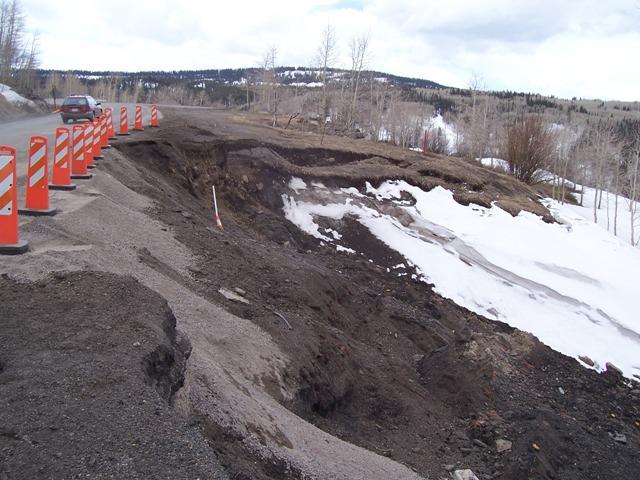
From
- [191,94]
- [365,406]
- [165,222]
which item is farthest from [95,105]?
[191,94]

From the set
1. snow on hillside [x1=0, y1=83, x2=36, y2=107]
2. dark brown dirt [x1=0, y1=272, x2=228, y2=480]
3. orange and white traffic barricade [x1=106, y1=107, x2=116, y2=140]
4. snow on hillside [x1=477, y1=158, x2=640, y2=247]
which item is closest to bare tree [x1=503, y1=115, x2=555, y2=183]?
snow on hillside [x1=477, y1=158, x2=640, y2=247]

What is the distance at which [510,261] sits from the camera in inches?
686

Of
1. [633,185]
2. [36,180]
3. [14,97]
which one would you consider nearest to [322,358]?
[36,180]

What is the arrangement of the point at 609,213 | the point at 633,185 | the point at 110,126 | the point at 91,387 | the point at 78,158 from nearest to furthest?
the point at 91,387, the point at 78,158, the point at 110,126, the point at 633,185, the point at 609,213

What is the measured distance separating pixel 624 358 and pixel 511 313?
290cm

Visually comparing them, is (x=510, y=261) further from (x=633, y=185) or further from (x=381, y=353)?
(x=633, y=185)

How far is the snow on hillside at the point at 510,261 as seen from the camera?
568 inches

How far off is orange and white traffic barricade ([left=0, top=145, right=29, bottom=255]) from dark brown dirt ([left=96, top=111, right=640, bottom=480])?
2308 millimetres

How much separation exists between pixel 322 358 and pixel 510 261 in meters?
11.9

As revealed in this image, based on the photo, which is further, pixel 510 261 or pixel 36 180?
pixel 510 261

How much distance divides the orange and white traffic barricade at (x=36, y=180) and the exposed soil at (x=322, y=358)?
64.5 inches

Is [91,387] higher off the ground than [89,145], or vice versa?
[89,145]

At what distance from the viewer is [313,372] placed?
6.76 m

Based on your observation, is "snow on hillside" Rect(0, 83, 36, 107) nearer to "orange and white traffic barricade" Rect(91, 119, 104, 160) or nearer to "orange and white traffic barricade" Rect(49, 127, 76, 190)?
"orange and white traffic barricade" Rect(91, 119, 104, 160)
